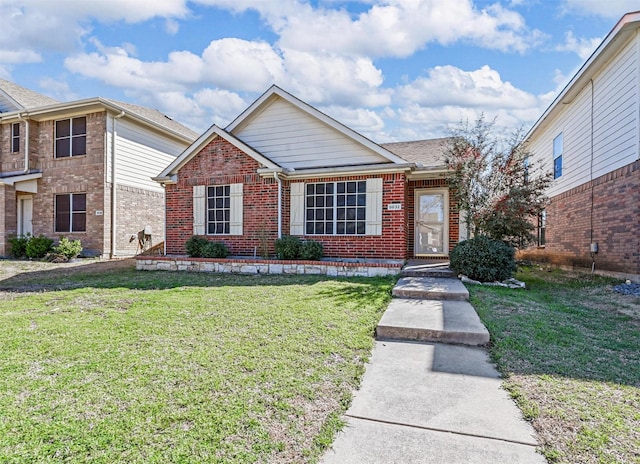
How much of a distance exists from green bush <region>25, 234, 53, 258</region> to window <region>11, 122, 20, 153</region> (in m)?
4.56

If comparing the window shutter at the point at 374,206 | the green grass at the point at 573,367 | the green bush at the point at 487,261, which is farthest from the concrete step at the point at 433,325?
the window shutter at the point at 374,206

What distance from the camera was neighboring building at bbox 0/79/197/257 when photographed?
1345 centimetres

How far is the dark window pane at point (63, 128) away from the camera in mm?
14091

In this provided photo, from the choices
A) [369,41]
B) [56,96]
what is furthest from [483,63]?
[56,96]

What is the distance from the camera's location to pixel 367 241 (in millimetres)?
9602

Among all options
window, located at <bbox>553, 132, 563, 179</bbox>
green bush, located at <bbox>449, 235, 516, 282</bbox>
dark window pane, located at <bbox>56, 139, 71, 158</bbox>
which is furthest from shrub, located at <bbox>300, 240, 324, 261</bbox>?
dark window pane, located at <bbox>56, 139, 71, 158</bbox>

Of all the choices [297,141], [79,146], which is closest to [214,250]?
[297,141]

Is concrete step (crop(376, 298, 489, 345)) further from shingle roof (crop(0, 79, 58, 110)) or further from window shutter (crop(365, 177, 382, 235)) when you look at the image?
shingle roof (crop(0, 79, 58, 110))

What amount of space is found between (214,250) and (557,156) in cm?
1222

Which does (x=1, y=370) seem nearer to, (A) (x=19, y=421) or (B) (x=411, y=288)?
(A) (x=19, y=421)

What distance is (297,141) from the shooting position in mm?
10758

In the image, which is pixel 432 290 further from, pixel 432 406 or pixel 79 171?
pixel 79 171

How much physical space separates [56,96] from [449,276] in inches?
800

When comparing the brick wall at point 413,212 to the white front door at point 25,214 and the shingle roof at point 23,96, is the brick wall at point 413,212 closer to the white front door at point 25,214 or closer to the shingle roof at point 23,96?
the white front door at point 25,214
